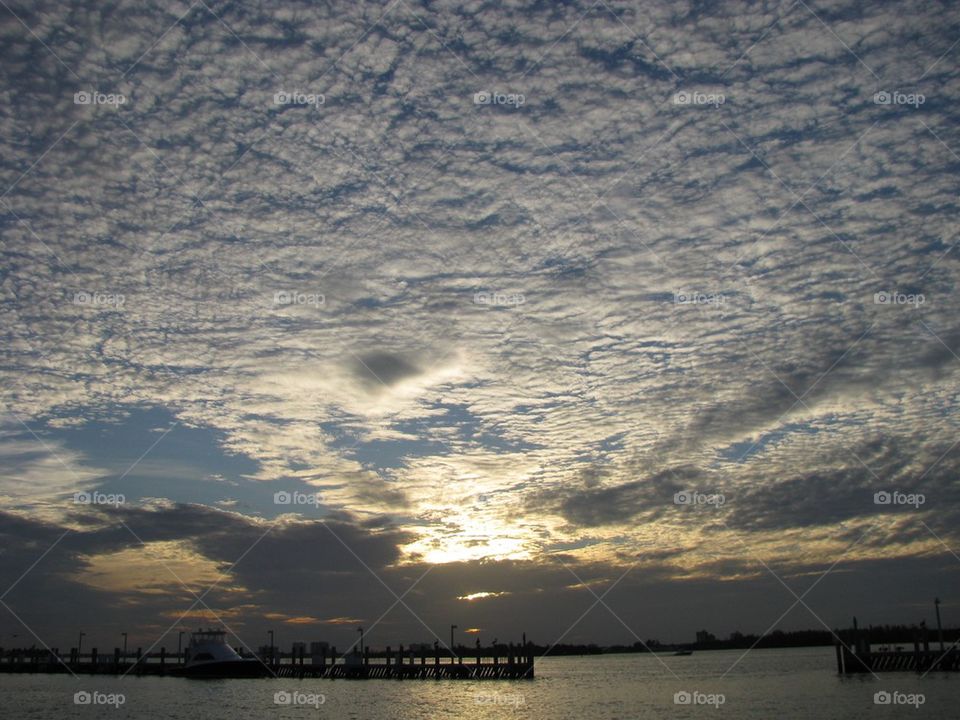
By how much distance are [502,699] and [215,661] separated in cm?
3813

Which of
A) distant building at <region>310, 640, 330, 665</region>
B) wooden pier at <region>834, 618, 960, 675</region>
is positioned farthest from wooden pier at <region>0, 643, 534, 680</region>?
wooden pier at <region>834, 618, 960, 675</region>

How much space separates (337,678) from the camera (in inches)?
3728

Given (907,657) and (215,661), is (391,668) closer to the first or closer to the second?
(215,661)

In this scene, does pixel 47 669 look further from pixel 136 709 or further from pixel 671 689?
pixel 671 689

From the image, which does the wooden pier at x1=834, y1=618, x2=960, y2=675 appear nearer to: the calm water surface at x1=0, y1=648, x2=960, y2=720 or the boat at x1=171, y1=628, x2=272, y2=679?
the calm water surface at x1=0, y1=648, x2=960, y2=720

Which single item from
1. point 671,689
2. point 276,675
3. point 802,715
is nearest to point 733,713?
point 802,715

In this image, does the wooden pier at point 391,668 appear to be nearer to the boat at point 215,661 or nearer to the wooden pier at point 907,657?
the boat at point 215,661

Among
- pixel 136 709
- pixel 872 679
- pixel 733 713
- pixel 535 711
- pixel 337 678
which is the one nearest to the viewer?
pixel 733 713

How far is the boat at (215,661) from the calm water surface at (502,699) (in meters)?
1.51

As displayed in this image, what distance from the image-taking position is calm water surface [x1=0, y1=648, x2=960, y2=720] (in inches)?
2144

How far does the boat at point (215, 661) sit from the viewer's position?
9094 cm

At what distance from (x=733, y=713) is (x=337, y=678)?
54.7 metres

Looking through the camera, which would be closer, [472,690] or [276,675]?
[472,690]

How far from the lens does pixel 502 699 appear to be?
2707 inches
